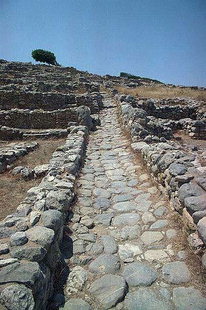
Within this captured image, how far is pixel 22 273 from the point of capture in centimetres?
280

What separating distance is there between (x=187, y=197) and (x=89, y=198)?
230cm

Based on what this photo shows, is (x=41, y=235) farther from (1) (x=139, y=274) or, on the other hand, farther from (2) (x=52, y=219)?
(1) (x=139, y=274)

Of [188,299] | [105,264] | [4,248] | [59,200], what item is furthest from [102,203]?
[188,299]

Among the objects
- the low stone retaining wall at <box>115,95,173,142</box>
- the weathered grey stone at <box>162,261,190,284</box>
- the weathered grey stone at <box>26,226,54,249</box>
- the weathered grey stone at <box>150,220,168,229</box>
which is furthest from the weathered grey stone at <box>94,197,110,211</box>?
the low stone retaining wall at <box>115,95,173,142</box>

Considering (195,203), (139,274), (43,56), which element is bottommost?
(139,274)

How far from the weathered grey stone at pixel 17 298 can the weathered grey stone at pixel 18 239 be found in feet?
2.72

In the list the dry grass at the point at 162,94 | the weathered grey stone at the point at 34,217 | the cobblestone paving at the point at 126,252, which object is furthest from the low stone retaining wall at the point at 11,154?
the dry grass at the point at 162,94

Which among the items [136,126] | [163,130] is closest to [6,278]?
[136,126]

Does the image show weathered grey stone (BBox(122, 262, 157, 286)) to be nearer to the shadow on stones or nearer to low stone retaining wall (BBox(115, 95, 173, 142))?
the shadow on stones

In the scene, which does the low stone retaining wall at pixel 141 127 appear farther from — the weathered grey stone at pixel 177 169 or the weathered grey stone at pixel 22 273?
the weathered grey stone at pixel 22 273

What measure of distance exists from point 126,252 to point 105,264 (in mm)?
405

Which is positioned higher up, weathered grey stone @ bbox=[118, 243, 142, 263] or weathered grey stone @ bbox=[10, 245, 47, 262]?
weathered grey stone @ bbox=[10, 245, 47, 262]

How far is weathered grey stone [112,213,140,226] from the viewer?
16.0 ft

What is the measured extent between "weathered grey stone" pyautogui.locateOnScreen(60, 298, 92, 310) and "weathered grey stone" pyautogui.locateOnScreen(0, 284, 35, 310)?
0.71 meters
